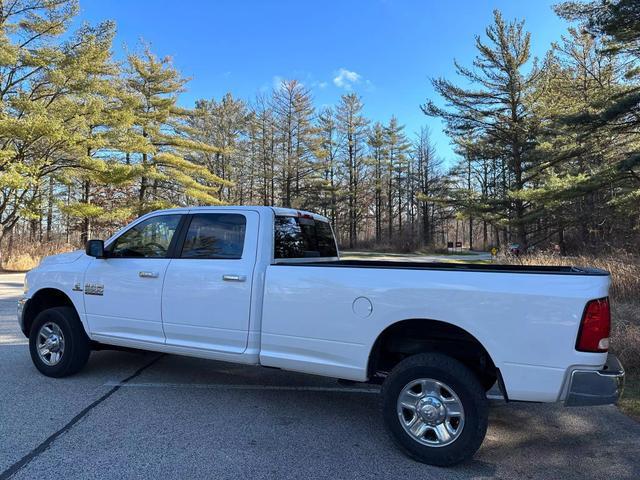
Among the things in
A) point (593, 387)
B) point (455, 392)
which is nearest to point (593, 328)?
point (593, 387)

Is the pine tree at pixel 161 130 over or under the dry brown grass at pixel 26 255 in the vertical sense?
over

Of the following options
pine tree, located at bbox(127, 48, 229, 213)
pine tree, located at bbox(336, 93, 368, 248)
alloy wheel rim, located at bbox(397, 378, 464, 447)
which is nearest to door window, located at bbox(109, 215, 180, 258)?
alloy wheel rim, located at bbox(397, 378, 464, 447)

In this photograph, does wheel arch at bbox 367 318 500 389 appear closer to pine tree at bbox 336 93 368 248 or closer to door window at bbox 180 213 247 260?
door window at bbox 180 213 247 260

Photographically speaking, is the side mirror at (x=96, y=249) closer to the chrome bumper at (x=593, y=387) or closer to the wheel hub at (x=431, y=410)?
the wheel hub at (x=431, y=410)

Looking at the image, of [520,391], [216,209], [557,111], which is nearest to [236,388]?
[216,209]

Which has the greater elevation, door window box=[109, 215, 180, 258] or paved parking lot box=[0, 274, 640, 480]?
door window box=[109, 215, 180, 258]

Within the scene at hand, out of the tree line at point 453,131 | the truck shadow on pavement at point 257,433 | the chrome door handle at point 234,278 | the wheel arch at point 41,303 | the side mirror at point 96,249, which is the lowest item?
the truck shadow on pavement at point 257,433

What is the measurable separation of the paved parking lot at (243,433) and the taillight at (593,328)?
0.98 m

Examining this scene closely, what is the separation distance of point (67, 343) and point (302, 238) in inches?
114

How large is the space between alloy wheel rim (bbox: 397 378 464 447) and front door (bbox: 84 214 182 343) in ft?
8.31

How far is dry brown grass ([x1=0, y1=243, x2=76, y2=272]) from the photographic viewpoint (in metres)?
19.5

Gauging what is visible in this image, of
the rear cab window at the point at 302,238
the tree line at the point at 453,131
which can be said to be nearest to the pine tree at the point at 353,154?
the tree line at the point at 453,131

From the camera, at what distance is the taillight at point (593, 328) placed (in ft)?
9.75

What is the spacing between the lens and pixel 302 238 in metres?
4.95
